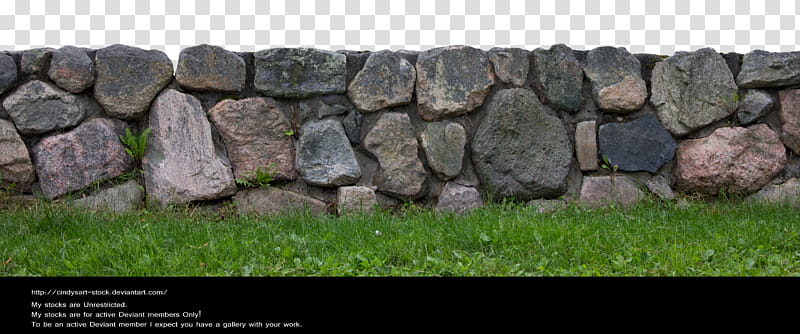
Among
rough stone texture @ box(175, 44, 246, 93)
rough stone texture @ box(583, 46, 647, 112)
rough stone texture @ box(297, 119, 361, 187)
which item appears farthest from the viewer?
rough stone texture @ box(583, 46, 647, 112)

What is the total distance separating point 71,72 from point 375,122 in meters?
2.11

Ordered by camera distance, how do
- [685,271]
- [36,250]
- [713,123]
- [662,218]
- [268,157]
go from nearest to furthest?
[685,271] < [36,250] < [662,218] < [268,157] < [713,123]

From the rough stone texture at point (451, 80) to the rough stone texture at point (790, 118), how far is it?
226cm

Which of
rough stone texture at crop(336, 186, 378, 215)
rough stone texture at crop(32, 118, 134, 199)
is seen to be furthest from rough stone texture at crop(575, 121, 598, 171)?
rough stone texture at crop(32, 118, 134, 199)

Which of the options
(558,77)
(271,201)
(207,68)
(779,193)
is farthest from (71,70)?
(779,193)

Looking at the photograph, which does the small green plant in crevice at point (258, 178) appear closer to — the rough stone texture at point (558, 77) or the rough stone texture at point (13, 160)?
the rough stone texture at point (13, 160)

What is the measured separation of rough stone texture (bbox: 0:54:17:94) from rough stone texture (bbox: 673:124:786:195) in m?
4.80

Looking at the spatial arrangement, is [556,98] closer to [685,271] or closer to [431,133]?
[431,133]

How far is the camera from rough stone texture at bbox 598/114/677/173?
4801mm

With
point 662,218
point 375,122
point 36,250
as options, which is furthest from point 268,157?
point 662,218

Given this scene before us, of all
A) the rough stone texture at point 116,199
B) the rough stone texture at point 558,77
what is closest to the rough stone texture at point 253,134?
the rough stone texture at point 116,199

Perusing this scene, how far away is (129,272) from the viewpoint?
9.83ft

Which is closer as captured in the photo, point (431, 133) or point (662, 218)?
point (662, 218)

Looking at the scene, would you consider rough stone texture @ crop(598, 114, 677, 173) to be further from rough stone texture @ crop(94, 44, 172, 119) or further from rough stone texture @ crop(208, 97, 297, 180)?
rough stone texture @ crop(94, 44, 172, 119)
